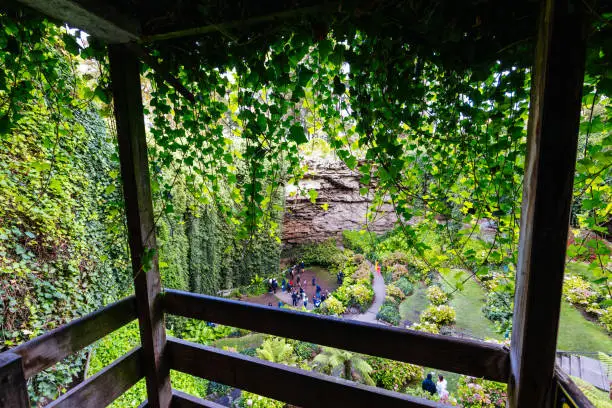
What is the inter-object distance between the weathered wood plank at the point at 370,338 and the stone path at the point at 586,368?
6380mm

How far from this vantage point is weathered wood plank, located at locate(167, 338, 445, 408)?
108 centimetres

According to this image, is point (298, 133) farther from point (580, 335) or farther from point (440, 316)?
point (580, 335)

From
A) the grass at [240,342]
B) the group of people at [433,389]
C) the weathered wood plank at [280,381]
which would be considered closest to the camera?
the weathered wood plank at [280,381]

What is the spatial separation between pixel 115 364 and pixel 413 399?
1.40 metres

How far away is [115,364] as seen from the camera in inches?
52.4

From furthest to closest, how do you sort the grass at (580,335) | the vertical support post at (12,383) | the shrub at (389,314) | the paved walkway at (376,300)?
the paved walkway at (376,300) < the shrub at (389,314) < the grass at (580,335) < the vertical support post at (12,383)

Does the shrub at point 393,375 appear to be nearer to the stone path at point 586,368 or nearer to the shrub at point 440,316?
the shrub at point 440,316

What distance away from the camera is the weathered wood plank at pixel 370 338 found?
0.95m

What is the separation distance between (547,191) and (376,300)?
9.92 metres

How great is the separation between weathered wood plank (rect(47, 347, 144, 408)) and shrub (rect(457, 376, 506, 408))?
5.47 m

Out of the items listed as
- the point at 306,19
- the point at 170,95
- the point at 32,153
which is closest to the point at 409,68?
the point at 306,19

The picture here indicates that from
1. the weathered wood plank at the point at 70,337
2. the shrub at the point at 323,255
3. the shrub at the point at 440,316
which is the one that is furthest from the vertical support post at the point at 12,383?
the shrub at the point at 323,255

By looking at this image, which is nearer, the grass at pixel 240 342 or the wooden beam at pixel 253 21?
the wooden beam at pixel 253 21

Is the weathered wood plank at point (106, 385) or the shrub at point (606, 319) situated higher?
the weathered wood plank at point (106, 385)
